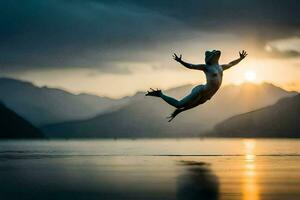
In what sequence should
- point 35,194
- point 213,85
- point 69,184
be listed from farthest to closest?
point 213,85 → point 69,184 → point 35,194

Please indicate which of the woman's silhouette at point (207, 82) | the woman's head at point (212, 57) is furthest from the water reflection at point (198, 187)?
the woman's head at point (212, 57)

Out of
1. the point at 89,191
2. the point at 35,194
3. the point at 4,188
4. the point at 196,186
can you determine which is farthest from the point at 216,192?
the point at 4,188

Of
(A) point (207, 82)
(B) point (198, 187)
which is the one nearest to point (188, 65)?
(A) point (207, 82)

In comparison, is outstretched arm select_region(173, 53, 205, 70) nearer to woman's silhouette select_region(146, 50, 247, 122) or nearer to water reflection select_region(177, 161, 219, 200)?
woman's silhouette select_region(146, 50, 247, 122)

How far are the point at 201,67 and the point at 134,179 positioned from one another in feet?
21.6

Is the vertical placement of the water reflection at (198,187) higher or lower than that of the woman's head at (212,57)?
lower

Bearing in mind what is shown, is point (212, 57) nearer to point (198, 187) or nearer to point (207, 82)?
point (207, 82)

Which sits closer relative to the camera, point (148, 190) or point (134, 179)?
point (148, 190)

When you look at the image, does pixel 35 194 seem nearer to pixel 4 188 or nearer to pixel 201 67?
pixel 4 188

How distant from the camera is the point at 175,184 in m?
25.4

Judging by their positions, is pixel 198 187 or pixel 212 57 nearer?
pixel 198 187

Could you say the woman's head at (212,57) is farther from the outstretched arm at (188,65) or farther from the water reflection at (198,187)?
the water reflection at (198,187)

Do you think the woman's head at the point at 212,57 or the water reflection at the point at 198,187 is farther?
the woman's head at the point at 212,57

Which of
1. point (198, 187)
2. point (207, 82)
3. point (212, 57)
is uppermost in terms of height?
point (212, 57)
